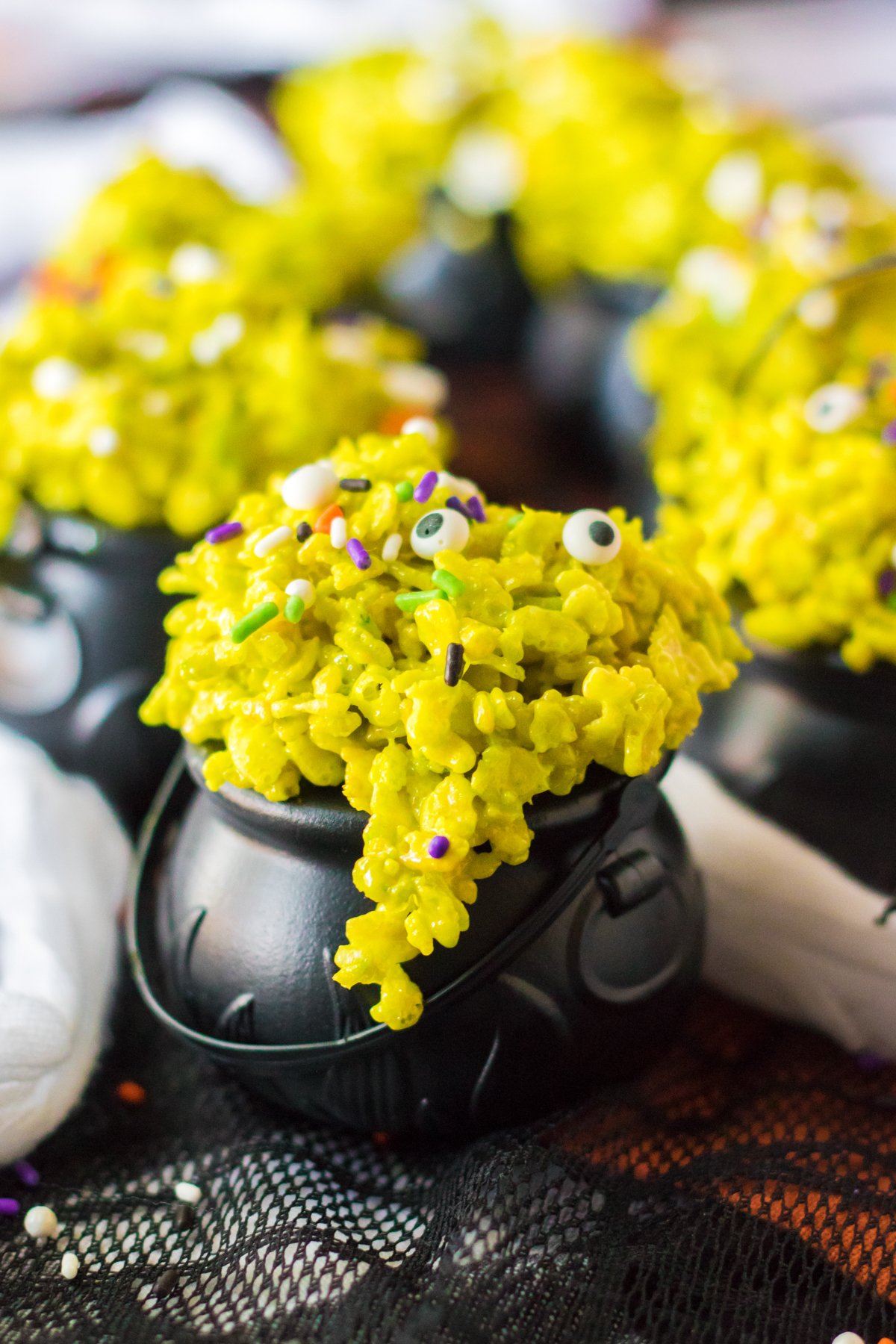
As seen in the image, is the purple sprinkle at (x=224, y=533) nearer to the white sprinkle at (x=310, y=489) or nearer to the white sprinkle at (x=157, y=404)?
the white sprinkle at (x=310, y=489)

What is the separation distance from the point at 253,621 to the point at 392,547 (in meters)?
0.11

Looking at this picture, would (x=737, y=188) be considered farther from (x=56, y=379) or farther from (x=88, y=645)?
(x=88, y=645)

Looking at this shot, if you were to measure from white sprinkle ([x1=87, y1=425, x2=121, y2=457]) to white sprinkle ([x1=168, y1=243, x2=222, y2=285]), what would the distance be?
272 millimetres

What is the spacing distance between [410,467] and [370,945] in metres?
0.35

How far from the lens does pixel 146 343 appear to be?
3.94ft

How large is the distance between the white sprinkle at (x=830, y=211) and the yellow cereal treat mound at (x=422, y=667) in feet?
2.46

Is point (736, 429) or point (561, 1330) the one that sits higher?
point (736, 429)

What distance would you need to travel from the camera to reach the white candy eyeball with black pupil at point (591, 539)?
31.0 inches

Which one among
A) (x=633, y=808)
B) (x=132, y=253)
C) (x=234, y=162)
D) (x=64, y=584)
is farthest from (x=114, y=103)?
(x=633, y=808)

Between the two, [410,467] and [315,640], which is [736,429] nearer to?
[410,467]

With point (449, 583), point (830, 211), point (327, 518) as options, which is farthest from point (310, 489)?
point (830, 211)

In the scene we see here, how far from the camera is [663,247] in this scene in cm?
171

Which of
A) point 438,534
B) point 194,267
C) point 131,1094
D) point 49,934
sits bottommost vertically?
point 131,1094

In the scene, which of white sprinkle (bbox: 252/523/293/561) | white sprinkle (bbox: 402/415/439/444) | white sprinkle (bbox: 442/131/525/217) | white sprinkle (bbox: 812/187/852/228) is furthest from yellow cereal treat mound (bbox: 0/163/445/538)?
white sprinkle (bbox: 442/131/525/217)
